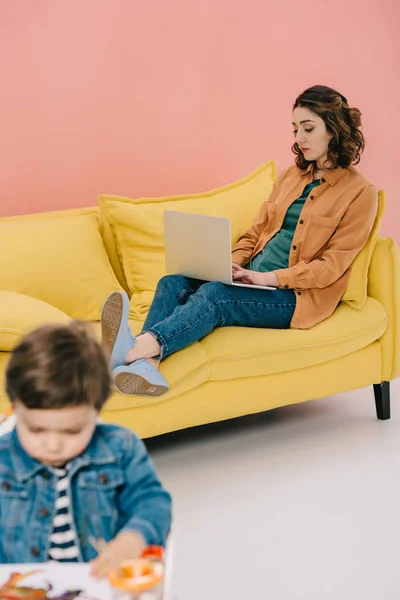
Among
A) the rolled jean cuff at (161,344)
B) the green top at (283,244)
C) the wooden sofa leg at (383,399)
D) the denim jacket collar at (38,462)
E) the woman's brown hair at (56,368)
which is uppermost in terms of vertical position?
the woman's brown hair at (56,368)

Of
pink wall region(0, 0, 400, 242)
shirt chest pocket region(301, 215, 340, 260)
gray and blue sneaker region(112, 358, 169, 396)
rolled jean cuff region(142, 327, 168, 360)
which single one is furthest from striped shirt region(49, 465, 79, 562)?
pink wall region(0, 0, 400, 242)

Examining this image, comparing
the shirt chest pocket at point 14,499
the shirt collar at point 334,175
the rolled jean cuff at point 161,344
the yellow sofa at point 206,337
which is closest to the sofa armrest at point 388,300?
the yellow sofa at point 206,337

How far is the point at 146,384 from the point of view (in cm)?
225

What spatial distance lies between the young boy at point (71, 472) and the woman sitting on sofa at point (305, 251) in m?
1.25

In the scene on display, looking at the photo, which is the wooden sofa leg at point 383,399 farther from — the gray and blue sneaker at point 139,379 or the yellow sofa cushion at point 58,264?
the yellow sofa cushion at point 58,264

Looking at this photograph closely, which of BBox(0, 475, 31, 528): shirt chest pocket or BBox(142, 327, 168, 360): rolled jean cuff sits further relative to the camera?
BBox(142, 327, 168, 360): rolled jean cuff

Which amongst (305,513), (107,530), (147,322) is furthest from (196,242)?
(107,530)

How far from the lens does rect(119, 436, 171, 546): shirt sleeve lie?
104 cm

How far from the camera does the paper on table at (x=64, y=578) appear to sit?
944 millimetres

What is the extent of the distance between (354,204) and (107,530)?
1.76m

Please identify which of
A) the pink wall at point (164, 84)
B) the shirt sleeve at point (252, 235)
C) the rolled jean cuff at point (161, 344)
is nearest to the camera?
the rolled jean cuff at point (161, 344)

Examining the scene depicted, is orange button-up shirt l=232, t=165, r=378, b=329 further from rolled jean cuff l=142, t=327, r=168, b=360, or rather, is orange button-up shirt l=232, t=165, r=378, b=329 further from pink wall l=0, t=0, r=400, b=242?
pink wall l=0, t=0, r=400, b=242

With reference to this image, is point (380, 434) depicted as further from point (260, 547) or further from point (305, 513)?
point (260, 547)

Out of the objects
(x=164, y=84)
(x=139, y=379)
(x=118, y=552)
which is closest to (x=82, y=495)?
(x=118, y=552)
